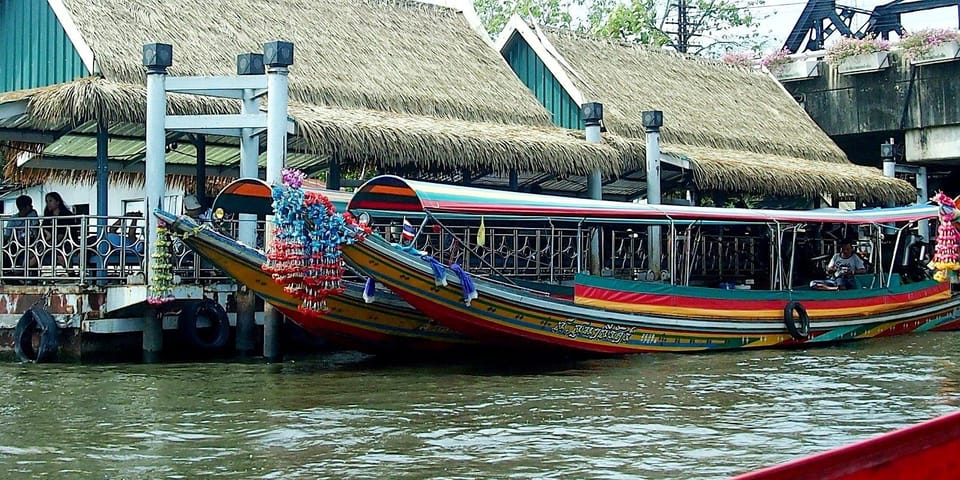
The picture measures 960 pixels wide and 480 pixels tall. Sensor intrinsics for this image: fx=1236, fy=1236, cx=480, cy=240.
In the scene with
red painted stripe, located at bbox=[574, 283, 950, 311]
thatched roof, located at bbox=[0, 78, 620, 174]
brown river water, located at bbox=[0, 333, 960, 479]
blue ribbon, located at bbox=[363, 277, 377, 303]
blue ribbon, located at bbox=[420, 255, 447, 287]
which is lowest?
brown river water, located at bbox=[0, 333, 960, 479]

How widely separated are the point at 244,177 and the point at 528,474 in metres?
6.83

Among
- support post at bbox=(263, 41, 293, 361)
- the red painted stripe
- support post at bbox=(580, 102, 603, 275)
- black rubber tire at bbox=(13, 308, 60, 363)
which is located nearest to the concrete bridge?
the red painted stripe

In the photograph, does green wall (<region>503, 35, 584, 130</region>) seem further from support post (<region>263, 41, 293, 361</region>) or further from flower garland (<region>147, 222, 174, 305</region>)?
flower garland (<region>147, 222, 174, 305</region>)

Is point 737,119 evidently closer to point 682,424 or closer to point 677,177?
point 677,177

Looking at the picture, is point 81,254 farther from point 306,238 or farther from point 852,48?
point 852,48

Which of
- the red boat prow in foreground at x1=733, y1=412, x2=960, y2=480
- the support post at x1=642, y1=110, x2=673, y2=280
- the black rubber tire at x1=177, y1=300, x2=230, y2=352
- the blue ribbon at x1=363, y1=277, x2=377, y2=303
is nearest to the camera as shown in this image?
the red boat prow in foreground at x1=733, y1=412, x2=960, y2=480

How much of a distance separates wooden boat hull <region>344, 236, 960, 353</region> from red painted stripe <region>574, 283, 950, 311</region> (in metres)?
0.13

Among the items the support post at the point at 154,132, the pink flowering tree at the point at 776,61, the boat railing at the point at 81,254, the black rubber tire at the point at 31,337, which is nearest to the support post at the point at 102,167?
the boat railing at the point at 81,254

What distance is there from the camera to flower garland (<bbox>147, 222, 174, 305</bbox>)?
11523mm

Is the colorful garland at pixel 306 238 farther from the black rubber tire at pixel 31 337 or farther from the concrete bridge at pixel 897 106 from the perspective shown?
the concrete bridge at pixel 897 106

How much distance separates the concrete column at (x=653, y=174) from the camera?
1642cm

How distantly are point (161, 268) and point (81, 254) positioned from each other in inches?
42.3

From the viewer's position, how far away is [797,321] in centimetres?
1447

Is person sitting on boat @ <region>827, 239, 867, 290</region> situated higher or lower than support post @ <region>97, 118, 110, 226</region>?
A: lower
